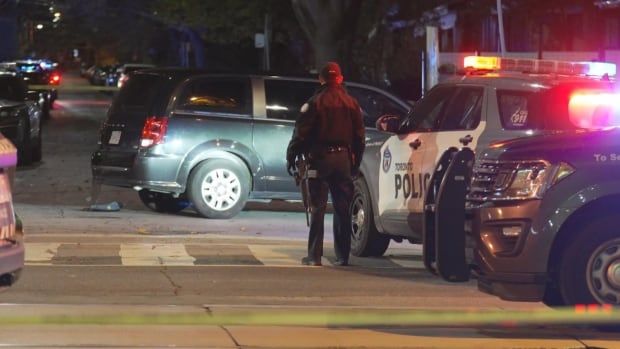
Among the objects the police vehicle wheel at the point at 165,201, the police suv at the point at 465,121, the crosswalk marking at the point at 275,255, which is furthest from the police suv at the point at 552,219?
the police vehicle wheel at the point at 165,201

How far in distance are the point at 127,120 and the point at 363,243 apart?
13.6 feet

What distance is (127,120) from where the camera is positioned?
44.6 feet

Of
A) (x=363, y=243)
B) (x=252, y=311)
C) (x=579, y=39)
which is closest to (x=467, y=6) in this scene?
(x=579, y=39)

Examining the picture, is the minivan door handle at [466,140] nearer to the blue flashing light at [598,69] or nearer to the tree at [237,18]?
the blue flashing light at [598,69]

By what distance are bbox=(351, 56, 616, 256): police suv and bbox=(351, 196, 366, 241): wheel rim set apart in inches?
7.6

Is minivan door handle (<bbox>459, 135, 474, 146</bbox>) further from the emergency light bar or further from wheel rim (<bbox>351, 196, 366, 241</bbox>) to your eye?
wheel rim (<bbox>351, 196, 366, 241</bbox>)

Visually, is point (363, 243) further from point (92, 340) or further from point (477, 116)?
point (92, 340)

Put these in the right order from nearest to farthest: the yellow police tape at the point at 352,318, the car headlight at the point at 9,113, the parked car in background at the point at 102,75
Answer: the yellow police tape at the point at 352,318, the car headlight at the point at 9,113, the parked car in background at the point at 102,75

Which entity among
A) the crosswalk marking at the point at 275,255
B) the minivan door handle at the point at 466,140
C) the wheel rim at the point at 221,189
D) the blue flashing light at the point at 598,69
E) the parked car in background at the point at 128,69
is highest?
the blue flashing light at the point at 598,69

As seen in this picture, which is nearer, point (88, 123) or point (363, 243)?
point (363, 243)

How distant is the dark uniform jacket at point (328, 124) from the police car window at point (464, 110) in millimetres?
809

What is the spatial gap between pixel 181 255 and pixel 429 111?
274 centimetres

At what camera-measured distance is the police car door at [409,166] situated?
31.3 ft

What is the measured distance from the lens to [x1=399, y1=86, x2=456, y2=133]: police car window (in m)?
9.73
